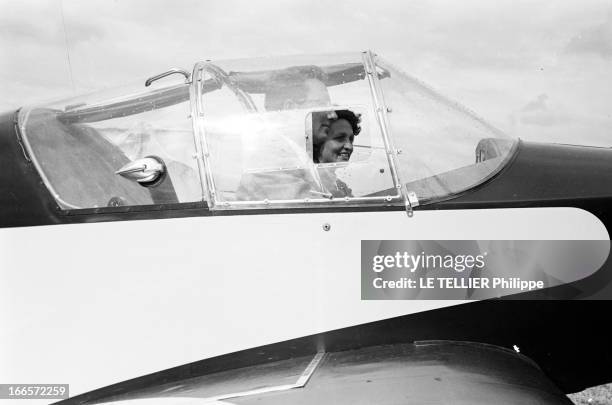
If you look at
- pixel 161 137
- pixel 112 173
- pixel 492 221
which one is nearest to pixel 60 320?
pixel 112 173

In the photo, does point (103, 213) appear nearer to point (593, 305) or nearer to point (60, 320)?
point (60, 320)

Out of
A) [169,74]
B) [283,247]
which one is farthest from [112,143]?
[283,247]

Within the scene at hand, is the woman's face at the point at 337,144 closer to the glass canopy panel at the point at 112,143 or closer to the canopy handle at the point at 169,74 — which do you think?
the glass canopy panel at the point at 112,143

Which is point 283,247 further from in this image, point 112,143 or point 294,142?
point 112,143

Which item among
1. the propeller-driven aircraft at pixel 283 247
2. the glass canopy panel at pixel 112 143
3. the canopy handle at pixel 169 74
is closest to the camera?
the propeller-driven aircraft at pixel 283 247

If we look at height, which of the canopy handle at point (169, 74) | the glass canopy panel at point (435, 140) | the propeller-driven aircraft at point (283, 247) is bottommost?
the propeller-driven aircraft at point (283, 247)

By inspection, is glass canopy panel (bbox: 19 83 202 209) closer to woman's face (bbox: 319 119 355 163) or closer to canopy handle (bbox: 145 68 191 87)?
canopy handle (bbox: 145 68 191 87)

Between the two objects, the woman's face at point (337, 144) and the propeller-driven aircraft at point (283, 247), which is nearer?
the propeller-driven aircraft at point (283, 247)

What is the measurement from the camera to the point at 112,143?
3131mm

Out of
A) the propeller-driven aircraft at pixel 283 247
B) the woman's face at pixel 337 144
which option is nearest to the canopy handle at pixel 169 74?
the propeller-driven aircraft at pixel 283 247

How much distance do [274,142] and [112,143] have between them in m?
0.85

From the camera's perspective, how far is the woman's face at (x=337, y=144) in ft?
9.39

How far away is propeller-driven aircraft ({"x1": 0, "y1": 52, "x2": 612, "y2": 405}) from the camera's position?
106 inches

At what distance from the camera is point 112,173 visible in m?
3.05
